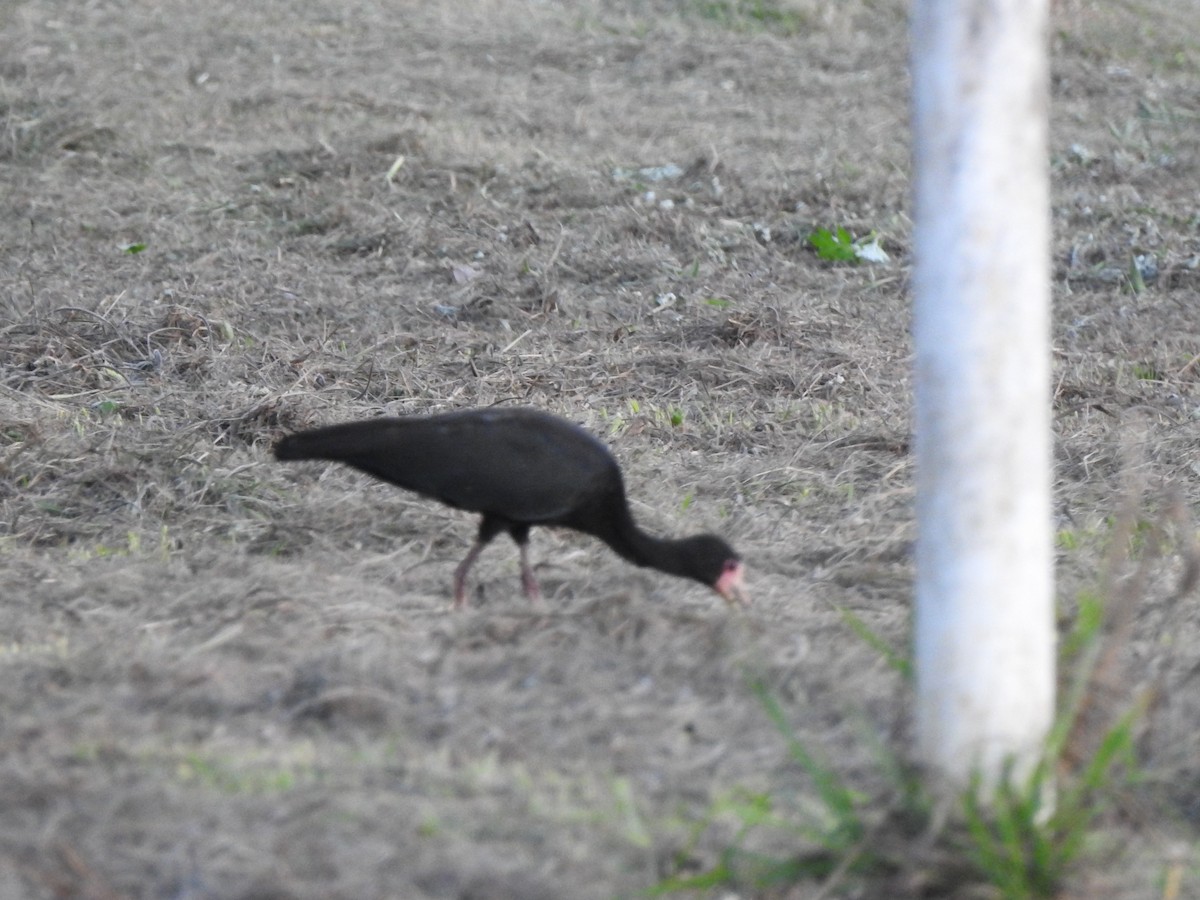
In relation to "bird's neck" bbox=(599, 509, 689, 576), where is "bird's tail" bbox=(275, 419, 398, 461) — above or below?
above

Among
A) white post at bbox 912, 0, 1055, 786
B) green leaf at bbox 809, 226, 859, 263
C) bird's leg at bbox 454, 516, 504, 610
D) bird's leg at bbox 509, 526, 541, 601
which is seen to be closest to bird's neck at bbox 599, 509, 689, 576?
bird's leg at bbox 509, 526, 541, 601

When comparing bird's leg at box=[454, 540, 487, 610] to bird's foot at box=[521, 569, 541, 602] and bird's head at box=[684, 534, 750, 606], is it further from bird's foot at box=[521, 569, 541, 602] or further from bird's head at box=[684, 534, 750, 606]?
bird's head at box=[684, 534, 750, 606]

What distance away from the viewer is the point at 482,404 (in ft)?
22.4

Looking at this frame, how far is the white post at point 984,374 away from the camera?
2.77m

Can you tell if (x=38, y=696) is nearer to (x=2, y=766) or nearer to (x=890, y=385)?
(x=2, y=766)

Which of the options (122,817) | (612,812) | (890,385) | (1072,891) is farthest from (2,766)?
(890,385)

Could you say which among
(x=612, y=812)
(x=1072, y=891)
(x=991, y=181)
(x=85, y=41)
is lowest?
(x=85, y=41)

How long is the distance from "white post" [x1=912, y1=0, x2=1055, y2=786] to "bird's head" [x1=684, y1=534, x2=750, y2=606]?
171 cm

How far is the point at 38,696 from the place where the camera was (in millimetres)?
3709

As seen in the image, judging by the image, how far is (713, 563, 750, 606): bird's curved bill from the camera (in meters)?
4.60

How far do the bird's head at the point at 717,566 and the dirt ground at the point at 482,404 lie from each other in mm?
136

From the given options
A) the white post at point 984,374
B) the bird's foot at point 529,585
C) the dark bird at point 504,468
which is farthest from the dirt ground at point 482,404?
A: the white post at point 984,374

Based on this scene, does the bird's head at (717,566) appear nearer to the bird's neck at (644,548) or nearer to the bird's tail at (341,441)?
the bird's neck at (644,548)

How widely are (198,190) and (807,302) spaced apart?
4.61 meters
